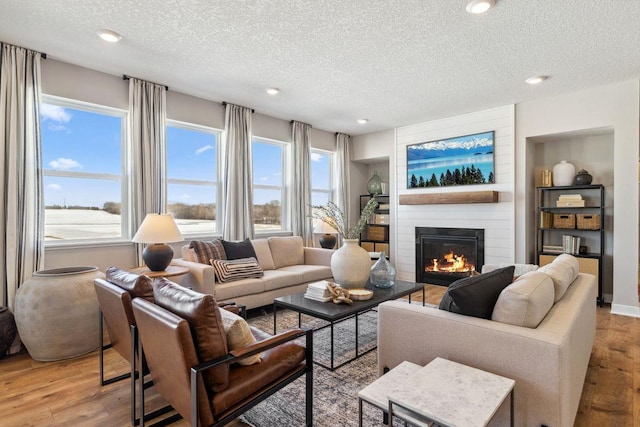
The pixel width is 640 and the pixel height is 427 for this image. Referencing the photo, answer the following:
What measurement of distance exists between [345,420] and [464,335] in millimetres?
829

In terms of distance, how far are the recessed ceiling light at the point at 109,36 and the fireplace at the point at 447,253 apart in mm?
4643

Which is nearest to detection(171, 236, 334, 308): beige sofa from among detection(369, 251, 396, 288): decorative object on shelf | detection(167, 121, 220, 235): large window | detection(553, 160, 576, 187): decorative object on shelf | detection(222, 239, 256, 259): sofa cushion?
detection(222, 239, 256, 259): sofa cushion

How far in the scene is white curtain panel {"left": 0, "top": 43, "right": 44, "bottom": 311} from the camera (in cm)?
295

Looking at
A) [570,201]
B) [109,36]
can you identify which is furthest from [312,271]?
[570,201]

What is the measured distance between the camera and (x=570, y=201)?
4.40m

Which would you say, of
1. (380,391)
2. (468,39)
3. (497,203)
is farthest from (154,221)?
(497,203)

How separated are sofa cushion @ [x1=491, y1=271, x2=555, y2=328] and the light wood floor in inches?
32.0

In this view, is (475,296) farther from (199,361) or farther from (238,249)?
(238,249)

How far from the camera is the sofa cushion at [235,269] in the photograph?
3623 millimetres

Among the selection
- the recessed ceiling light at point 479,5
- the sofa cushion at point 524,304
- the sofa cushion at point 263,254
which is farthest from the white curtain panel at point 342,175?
the sofa cushion at point 524,304

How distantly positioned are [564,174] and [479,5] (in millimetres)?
3127

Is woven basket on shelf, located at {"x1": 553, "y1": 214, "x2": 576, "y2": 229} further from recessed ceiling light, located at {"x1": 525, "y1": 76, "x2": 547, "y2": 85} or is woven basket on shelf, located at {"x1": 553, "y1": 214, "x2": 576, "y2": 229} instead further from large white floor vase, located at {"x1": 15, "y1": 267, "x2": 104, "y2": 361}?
large white floor vase, located at {"x1": 15, "y1": 267, "x2": 104, "y2": 361}

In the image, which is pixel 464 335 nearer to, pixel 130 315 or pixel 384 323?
pixel 384 323

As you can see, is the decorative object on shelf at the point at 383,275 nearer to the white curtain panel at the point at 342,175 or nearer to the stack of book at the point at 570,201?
the stack of book at the point at 570,201
